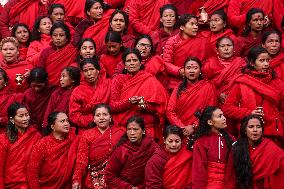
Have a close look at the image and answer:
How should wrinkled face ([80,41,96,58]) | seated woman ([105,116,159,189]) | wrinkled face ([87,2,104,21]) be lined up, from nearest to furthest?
seated woman ([105,116,159,189]), wrinkled face ([80,41,96,58]), wrinkled face ([87,2,104,21])

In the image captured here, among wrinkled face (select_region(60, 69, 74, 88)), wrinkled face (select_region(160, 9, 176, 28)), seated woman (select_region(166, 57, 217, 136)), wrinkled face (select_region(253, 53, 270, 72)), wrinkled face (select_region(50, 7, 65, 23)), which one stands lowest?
seated woman (select_region(166, 57, 217, 136))

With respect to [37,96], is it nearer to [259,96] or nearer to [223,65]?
[223,65]

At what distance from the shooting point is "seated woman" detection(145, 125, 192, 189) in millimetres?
8211

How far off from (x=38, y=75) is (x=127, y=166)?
72.1 inches

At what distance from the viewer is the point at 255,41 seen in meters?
9.99

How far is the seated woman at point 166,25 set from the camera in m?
10.3

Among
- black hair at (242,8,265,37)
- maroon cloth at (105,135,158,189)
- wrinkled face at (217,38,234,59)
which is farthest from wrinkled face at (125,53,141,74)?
black hair at (242,8,265,37)

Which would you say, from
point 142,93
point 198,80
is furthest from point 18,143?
point 198,80

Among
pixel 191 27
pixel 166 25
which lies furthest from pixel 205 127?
pixel 166 25

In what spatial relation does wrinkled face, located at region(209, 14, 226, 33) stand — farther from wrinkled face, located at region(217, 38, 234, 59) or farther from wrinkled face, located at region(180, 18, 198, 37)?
wrinkled face, located at region(217, 38, 234, 59)

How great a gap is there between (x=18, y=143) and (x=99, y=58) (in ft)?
5.86

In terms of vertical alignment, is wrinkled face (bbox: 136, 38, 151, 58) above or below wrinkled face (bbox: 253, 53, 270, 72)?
above

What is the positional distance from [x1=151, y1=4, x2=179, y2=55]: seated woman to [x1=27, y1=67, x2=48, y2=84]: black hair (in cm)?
147

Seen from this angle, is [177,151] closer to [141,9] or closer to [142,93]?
[142,93]
